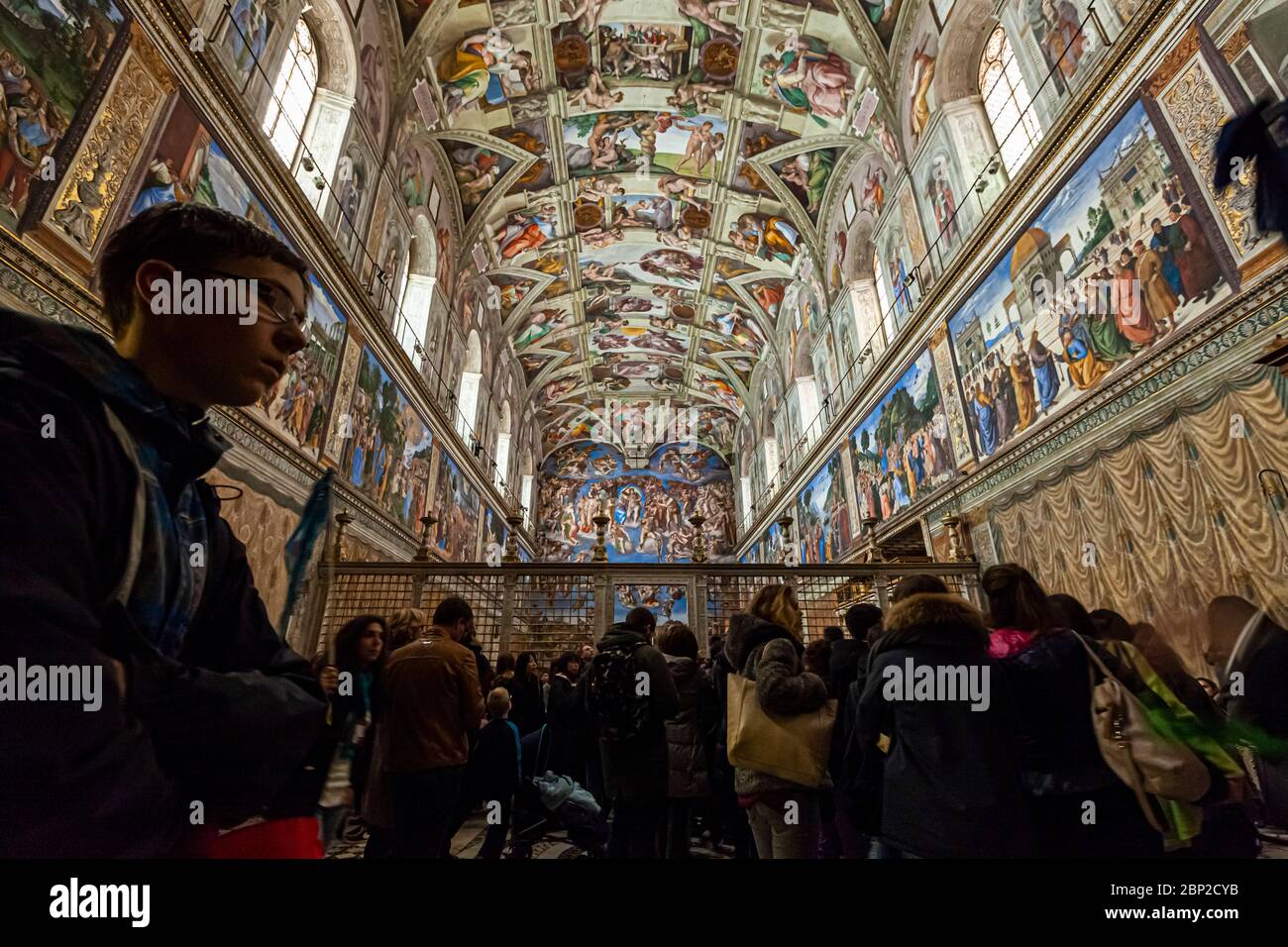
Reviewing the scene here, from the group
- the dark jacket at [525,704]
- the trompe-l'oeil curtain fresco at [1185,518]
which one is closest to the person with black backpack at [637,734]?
the dark jacket at [525,704]

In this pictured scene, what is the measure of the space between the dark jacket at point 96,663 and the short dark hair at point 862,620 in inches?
119

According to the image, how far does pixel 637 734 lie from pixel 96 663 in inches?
99.7

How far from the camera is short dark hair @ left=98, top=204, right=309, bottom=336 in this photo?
99 centimetres

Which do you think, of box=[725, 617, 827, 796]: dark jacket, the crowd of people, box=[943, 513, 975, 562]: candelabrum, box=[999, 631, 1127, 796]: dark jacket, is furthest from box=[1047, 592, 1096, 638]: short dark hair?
box=[943, 513, 975, 562]: candelabrum

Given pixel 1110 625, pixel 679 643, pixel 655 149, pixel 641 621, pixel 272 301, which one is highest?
pixel 655 149

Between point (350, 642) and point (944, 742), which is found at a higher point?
point (350, 642)

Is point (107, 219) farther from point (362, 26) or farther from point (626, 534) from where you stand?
point (626, 534)

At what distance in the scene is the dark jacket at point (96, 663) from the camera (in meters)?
0.73

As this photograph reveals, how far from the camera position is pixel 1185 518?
486cm

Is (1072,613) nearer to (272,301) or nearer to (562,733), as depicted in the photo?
(272,301)

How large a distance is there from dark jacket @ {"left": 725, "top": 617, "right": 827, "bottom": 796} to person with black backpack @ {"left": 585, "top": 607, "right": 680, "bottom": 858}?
446 millimetres

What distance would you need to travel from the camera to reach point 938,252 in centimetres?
988

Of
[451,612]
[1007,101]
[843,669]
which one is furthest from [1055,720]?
[1007,101]

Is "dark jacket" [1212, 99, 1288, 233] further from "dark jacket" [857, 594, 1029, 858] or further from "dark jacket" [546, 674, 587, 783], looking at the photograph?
"dark jacket" [546, 674, 587, 783]
